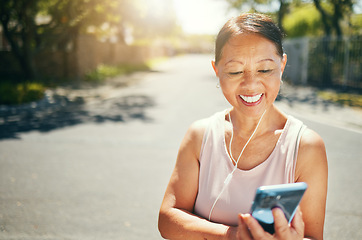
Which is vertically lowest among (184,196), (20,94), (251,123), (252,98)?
(20,94)

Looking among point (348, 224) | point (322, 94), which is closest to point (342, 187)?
point (348, 224)

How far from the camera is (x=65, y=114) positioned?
409 inches

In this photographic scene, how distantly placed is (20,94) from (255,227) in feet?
39.2

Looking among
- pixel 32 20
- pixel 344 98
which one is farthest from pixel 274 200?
pixel 32 20

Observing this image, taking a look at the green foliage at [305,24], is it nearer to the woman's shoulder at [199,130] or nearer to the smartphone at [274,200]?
the woman's shoulder at [199,130]

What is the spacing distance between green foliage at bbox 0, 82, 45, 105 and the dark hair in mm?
11234

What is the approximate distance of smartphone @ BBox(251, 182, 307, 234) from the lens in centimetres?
110

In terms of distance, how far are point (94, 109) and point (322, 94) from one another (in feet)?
31.0

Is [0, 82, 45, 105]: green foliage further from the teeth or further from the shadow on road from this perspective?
the teeth

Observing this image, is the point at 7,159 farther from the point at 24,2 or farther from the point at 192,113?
the point at 24,2

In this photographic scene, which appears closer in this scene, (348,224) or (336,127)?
(348,224)

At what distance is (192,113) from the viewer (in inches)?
404

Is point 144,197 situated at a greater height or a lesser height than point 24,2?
lesser

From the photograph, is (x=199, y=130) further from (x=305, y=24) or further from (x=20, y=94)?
(x=305, y=24)
